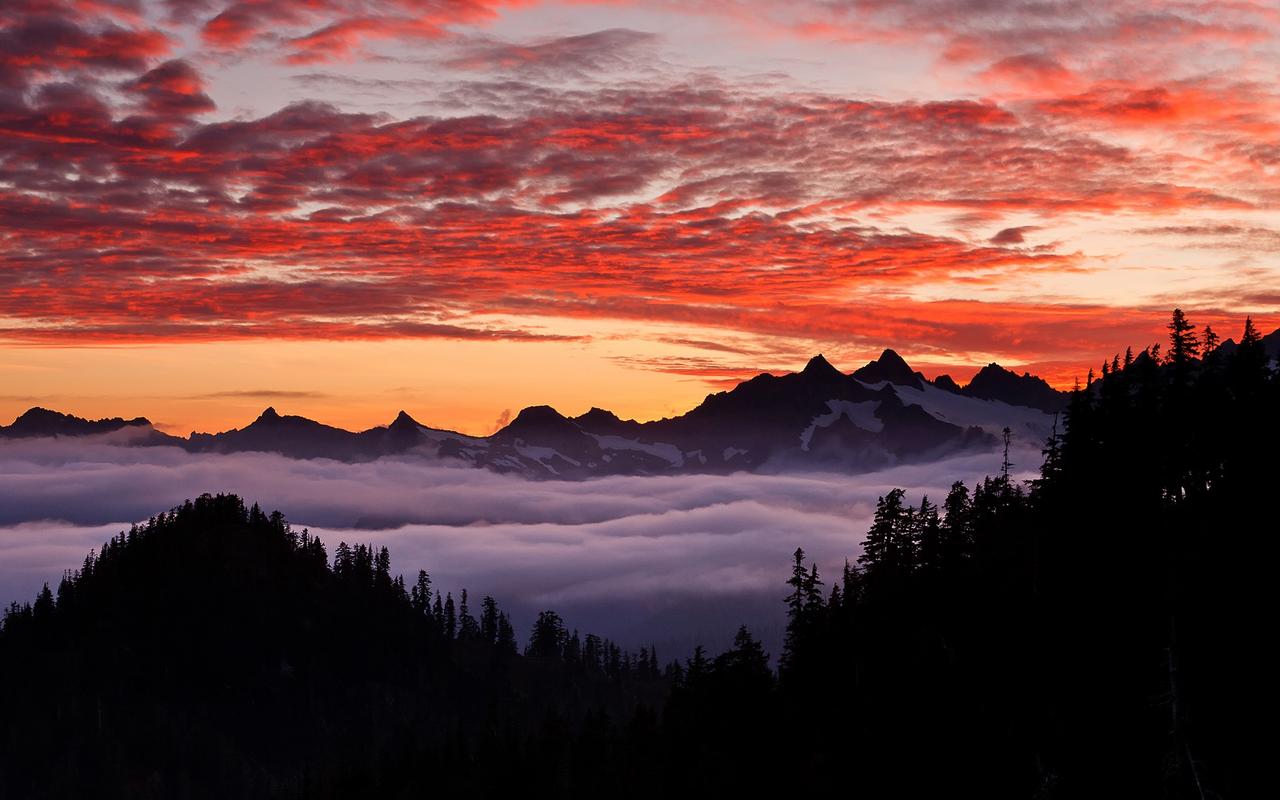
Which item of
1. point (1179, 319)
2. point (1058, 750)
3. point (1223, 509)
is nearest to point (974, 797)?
point (1058, 750)

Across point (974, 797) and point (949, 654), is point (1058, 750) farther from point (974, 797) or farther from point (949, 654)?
point (949, 654)

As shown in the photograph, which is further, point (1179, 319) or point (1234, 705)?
point (1179, 319)

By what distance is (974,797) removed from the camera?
258 feet

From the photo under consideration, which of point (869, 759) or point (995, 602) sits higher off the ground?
point (995, 602)

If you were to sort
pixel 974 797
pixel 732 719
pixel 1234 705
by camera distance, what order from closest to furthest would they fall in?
pixel 1234 705, pixel 974 797, pixel 732 719

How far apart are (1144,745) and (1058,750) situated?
5737mm

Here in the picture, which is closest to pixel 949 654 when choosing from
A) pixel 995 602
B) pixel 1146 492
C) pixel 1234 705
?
pixel 995 602

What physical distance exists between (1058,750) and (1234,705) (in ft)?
35.1

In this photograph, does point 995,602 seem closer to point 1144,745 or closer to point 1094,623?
point 1094,623

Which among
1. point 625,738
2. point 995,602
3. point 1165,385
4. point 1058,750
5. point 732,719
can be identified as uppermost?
point 1165,385

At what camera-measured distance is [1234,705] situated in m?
66.1

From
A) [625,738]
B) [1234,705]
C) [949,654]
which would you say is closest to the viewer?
[1234,705]

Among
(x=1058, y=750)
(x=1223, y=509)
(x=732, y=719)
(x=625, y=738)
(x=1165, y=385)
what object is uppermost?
(x=1165, y=385)

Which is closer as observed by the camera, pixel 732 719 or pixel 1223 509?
pixel 1223 509
